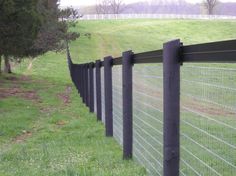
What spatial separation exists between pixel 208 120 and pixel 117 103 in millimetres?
5477

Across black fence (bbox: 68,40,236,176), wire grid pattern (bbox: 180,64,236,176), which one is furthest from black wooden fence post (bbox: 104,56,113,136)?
wire grid pattern (bbox: 180,64,236,176)

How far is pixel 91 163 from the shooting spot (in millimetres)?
7230

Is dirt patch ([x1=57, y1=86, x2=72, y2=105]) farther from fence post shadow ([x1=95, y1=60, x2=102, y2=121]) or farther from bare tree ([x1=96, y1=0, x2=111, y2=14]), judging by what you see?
bare tree ([x1=96, y1=0, x2=111, y2=14])

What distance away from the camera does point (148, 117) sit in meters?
6.51

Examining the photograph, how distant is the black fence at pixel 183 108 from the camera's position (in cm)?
Result: 364

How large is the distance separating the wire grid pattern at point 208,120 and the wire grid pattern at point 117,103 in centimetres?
394

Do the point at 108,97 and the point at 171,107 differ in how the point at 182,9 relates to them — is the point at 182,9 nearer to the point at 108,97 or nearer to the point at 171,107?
the point at 108,97

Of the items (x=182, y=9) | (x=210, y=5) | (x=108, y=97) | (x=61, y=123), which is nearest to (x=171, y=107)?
(x=108, y=97)

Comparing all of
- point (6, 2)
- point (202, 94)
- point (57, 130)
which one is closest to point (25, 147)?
point (57, 130)

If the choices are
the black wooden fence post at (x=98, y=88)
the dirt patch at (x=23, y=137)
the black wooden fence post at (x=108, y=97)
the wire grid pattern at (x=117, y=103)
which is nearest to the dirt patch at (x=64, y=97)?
the black wooden fence post at (x=98, y=88)

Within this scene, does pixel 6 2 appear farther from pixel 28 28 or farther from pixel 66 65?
pixel 66 65

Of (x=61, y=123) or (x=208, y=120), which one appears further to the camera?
(x=61, y=123)

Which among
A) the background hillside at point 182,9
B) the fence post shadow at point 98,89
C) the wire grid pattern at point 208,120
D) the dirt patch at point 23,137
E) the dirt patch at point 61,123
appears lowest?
the dirt patch at point 61,123

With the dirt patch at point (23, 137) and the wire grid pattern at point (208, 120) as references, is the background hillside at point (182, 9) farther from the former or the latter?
the wire grid pattern at point (208, 120)
